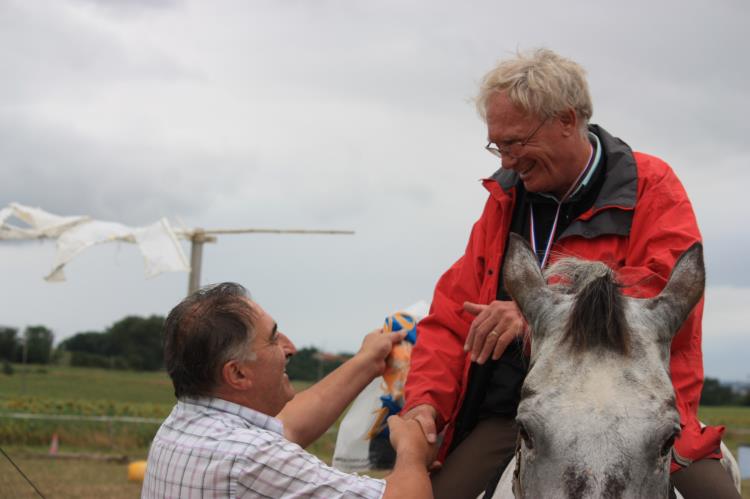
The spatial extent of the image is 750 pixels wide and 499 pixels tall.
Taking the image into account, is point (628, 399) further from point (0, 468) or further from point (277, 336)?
point (0, 468)

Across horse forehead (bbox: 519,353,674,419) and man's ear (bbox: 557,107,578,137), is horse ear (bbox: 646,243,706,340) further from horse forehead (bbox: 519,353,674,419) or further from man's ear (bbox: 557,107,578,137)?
man's ear (bbox: 557,107,578,137)

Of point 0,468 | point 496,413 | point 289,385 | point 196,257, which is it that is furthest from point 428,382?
point 196,257

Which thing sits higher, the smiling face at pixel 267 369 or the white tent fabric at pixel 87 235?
the white tent fabric at pixel 87 235

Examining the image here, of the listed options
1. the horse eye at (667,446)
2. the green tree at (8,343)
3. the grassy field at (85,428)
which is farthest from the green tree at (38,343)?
the horse eye at (667,446)

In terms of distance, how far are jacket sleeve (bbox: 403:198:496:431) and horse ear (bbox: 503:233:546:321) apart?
2.33 feet

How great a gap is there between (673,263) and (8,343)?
117 feet

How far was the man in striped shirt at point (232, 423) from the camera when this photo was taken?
8.01ft

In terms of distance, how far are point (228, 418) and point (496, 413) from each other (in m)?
1.43

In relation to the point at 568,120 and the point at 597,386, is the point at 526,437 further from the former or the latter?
the point at 568,120

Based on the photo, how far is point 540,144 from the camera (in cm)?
340

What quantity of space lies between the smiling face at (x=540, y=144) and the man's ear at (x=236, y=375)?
4.72ft

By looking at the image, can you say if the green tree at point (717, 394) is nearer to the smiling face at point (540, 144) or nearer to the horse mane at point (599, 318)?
the smiling face at point (540, 144)

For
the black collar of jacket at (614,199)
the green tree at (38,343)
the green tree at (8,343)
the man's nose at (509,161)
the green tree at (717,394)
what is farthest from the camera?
the green tree at (8,343)

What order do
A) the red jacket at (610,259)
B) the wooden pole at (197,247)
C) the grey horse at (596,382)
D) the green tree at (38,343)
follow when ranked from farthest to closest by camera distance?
the green tree at (38,343) → the wooden pole at (197,247) → the red jacket at (610,259) → the grey horse at (596,382)
